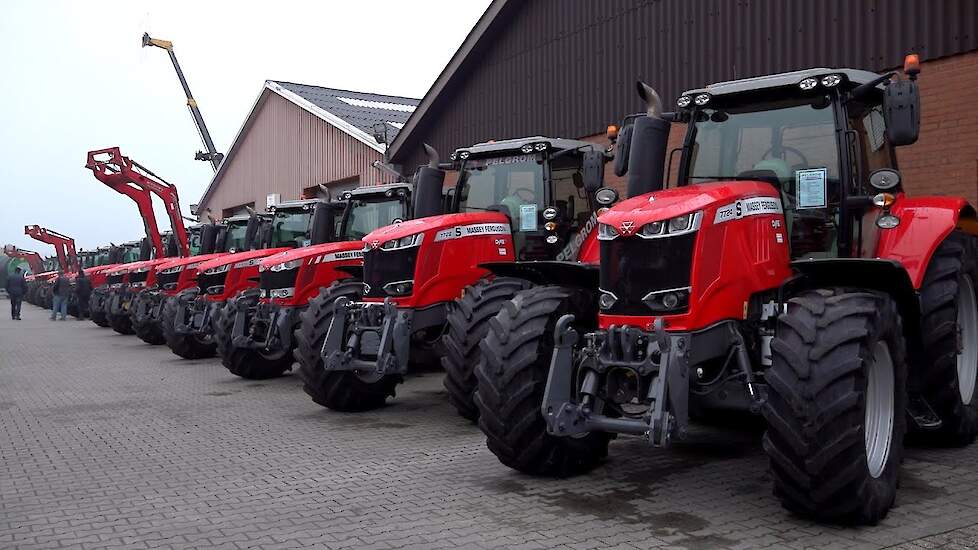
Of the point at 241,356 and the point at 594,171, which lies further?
the point at 241,356

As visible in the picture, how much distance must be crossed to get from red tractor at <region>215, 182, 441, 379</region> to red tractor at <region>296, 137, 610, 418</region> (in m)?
1.73

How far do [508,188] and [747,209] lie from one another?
373cm

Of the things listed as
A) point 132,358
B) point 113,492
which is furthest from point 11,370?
point 113,492

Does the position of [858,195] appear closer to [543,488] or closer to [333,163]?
[543,488]

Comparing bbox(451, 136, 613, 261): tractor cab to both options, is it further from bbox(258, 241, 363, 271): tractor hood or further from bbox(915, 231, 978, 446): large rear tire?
bbox(915, 231, 978, 446): large rear tire

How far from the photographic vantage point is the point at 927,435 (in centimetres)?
645

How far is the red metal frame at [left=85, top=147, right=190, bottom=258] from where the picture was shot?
19781 millimetres

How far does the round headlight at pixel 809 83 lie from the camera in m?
5.66

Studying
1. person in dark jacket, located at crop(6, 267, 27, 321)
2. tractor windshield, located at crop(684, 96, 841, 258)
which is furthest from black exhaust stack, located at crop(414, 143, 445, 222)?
person in dark jacket, located at crop(6, 267, 27, 321)

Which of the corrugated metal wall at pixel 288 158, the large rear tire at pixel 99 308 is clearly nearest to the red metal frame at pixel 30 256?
the corrugated metal wall at pixel 288 158

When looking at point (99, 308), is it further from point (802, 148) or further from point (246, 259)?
point (802, 148)

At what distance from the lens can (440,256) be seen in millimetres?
8414

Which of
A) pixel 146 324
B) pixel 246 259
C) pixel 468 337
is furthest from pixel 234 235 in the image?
pixel 468 337

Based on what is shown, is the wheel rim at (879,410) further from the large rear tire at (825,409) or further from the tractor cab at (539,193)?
the tractor cab at (539,193)
